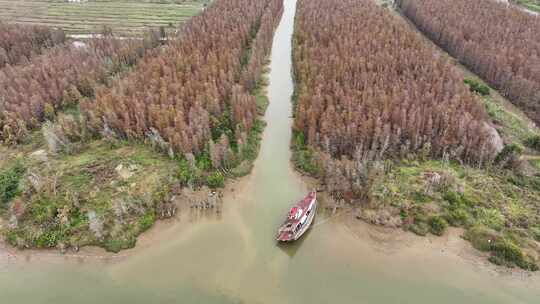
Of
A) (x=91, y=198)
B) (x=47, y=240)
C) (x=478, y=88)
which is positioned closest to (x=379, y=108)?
(x=478, y=88)

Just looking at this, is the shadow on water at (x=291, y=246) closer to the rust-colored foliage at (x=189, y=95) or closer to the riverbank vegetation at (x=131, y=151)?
the riverbank vegetation at (x=131, y=151)

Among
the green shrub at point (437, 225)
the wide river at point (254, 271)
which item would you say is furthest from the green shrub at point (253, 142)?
the green shrub at point (437, 225)

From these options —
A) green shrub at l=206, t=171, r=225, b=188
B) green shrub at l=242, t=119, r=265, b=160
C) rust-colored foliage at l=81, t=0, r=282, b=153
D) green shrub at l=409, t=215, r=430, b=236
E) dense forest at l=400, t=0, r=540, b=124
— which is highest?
dense forest at l=400, t=0, r=540, b=124

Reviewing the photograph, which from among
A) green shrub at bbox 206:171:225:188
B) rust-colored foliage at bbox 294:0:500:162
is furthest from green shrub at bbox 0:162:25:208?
rust-colored foliage at bbox 294:0:500:162

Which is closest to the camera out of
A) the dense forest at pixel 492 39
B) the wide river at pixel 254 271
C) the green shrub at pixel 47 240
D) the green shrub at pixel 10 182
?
the wide river at pixel 254 271

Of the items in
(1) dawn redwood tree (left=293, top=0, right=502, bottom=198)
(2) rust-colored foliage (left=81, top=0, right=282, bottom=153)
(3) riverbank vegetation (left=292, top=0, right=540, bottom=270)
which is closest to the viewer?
(3) riverbank vegetation (left=292, top=0, right=540, bottom=270)

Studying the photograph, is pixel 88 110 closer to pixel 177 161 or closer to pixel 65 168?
pixel 65 168

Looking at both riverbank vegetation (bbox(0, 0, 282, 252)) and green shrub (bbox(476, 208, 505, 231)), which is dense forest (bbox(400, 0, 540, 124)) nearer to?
green shrub (bbox(476, 208, 505, 231))

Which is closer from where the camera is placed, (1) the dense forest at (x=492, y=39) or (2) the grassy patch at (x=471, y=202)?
(2) the grassy patch at (x=471, y=202)
